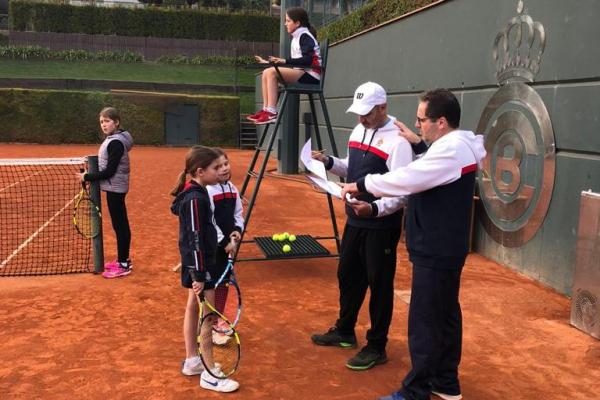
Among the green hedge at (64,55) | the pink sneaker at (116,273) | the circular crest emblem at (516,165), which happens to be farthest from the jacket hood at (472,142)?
the green hedge at (64,55)

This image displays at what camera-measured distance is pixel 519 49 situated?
638 cm

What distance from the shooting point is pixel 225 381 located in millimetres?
3516

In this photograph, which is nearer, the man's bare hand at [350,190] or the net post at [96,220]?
the man's bare hand at [350,190]

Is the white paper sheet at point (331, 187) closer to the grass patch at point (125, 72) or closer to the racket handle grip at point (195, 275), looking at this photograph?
the racket handle grip at point (195, 275)

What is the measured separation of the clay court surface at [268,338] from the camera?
11.8 feet

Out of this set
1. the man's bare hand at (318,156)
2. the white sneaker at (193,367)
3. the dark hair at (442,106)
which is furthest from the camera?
the man's bare hand at (318,156)

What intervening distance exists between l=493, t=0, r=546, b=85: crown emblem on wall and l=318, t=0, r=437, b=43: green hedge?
8.23ft

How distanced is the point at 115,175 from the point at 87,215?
44.8 inches

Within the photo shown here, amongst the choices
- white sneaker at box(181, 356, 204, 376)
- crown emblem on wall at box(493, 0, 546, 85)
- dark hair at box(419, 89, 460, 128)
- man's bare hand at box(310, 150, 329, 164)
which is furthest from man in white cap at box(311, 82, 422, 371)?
crown emblem on wall at box(493, 0, 546, 85)

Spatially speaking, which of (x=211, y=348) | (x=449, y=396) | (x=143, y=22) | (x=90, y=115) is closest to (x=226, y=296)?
(x=211, y=348)

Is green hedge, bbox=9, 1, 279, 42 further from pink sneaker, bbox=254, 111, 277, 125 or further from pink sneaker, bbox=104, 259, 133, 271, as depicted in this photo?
pink sneaker, bbox=104, 259, 133, 271

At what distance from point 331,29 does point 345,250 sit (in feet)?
41.1

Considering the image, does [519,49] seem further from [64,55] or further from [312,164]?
[64,55]

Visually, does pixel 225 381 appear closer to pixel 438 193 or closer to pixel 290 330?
pixel 290 330
